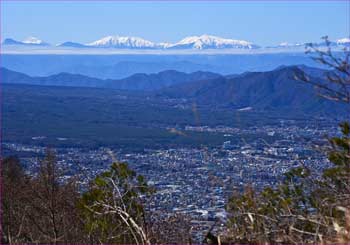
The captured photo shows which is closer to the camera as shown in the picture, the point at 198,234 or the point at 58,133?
the point at 198,234

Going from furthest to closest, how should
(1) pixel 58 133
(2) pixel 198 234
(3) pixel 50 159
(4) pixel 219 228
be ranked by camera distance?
(1) pixel 58 133 → (3) pixel 50 159 → (4) pixel 219 228 → (2) pixel 198 234

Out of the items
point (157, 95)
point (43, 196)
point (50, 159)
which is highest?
point (50, 159)

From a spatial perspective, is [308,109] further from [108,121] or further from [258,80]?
[258,80]

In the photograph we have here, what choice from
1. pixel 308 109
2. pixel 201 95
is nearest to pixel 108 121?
pixel 308 109

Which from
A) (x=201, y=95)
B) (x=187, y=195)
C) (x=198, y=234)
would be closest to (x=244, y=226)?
(x=198, y=234)

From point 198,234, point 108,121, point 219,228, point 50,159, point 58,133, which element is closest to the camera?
point 198,234

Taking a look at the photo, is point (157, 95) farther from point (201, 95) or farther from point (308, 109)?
point (308, 109)

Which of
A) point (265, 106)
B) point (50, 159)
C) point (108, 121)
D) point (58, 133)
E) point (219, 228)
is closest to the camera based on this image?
point (219, 228)

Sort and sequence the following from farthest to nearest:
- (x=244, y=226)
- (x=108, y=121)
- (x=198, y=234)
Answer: (x=108, y=121) < (x=198, y=234) < (x=244, y=226)

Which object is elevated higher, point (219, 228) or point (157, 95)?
point (219, 228)
